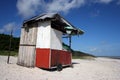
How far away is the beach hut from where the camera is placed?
41.5 ft

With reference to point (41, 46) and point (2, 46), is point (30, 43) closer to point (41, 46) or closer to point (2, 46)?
point (41, 46)

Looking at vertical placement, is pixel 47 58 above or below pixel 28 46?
below

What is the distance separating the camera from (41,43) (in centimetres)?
1299

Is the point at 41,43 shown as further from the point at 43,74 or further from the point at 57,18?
the point at 43,74

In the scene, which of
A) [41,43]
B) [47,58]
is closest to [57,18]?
[41,43]

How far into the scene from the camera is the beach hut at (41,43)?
41.5 feet

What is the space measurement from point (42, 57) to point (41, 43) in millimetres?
1197

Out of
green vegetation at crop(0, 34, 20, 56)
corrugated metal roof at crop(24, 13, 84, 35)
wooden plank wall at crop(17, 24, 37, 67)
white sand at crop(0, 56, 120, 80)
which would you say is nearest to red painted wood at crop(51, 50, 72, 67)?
white sand at crop(0, 56, 120, 80)

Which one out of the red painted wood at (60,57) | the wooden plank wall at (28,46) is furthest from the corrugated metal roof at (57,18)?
the red painted wood at (60,57)

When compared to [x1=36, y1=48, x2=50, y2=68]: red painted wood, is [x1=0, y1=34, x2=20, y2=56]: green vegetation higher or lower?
higher

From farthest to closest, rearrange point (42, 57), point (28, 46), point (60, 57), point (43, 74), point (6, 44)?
point (6, 44)
point (60, 57)
point (28, 46)
point (42, 57)
point (43, 74)

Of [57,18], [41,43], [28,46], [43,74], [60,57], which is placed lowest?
[43,74]

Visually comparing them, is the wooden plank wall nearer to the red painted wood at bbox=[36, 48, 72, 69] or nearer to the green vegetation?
the red painted wood at bbox=[36, 48, 72, 69]

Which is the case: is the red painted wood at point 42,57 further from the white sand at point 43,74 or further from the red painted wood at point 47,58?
the white sand at point 43,74
